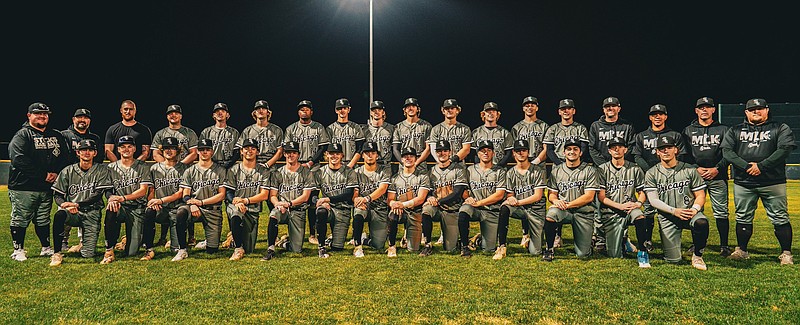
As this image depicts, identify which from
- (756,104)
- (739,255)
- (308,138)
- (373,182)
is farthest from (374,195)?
(756,104)

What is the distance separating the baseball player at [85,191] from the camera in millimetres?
6195

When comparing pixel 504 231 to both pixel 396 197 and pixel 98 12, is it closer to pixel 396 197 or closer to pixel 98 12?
pixel 396 197

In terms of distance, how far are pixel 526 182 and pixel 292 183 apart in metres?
2.99

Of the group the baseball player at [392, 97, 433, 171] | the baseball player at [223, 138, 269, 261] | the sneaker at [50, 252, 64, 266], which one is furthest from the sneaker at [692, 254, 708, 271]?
the sneaker at [50, 252, 64, 266]

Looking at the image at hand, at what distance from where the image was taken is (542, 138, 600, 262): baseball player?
5.94 meters

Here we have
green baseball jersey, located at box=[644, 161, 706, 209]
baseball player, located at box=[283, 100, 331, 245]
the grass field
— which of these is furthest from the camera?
baseball player, located at box=[283, 100, 331, 245]

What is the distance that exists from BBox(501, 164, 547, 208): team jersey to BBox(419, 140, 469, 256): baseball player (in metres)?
0.56

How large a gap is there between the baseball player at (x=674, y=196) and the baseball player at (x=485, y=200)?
5.62 ft

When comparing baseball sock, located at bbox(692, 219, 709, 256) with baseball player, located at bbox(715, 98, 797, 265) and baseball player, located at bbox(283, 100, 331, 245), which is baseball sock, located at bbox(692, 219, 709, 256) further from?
baseball player, located at bbox(283, 100, 331, 245)

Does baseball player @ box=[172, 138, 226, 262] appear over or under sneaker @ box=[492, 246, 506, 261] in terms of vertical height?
over

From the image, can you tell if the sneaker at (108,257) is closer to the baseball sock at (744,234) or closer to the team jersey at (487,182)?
the team jersey at (487,182)

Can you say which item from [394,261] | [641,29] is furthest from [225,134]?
[641,29]

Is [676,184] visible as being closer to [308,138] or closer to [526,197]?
[526,197]

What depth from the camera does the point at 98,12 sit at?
913 inches
